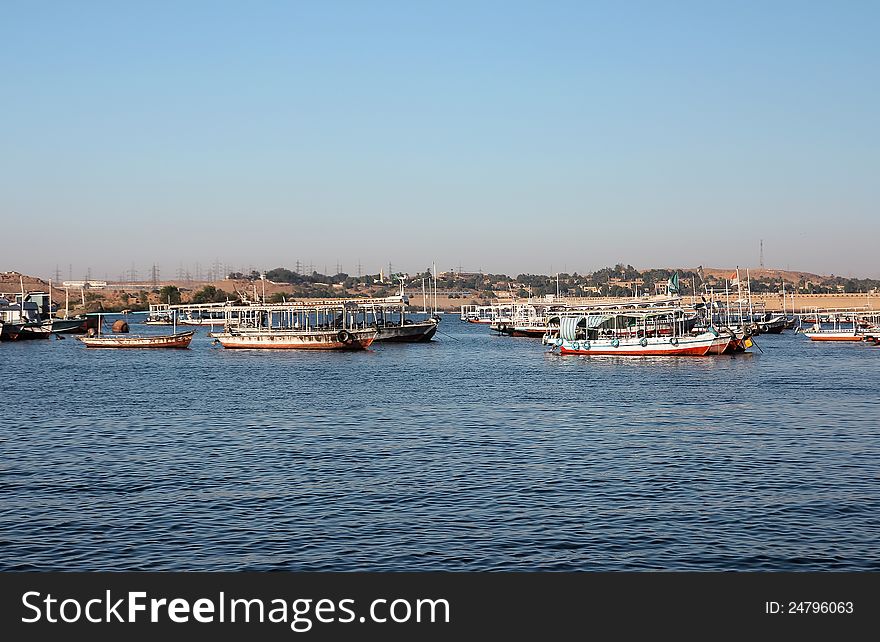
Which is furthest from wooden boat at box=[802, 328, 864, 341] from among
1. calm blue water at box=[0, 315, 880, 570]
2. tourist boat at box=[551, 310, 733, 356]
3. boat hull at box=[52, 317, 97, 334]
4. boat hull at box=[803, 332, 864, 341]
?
boat hull at box=[52, 317, 97, 334]

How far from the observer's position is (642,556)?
2639 cm

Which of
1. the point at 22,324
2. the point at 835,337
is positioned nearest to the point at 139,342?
the point at 22,324

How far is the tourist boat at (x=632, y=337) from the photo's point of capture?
10775 cm

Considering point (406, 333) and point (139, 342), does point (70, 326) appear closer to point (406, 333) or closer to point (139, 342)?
point (139, 342)

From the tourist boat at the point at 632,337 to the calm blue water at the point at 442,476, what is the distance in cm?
3085

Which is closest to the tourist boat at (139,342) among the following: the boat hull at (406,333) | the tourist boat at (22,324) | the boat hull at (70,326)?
the boat hull at (406,333)

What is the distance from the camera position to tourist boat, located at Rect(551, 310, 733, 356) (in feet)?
354

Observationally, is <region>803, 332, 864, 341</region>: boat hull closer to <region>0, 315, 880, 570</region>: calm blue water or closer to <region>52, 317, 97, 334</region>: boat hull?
<region>0, 315, 880, 570</region>: calm blue water

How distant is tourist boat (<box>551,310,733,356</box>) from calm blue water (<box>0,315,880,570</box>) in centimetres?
3085
